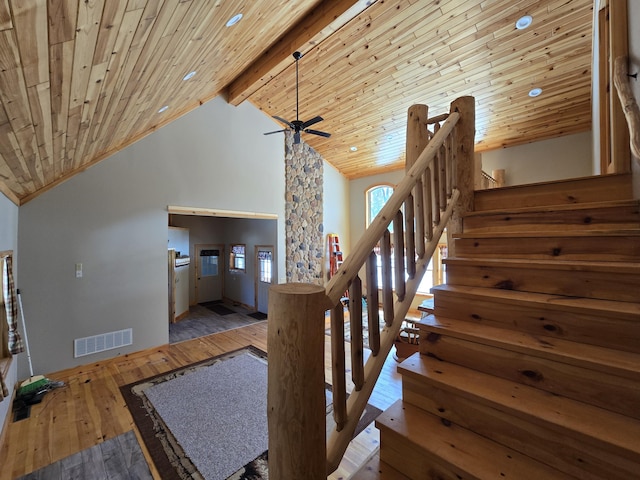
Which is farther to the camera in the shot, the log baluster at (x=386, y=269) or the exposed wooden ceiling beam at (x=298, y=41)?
the exposed wooden ceiling beam at (x=298, y=41)

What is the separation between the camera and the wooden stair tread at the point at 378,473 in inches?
46.1

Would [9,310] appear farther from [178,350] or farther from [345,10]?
[345,10]

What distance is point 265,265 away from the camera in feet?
21.8

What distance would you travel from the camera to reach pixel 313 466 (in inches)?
34.9

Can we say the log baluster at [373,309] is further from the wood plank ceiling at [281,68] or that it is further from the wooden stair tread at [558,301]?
the wood plank ceiling at [281,68]

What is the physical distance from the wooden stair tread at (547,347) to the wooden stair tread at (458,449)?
0.40 m

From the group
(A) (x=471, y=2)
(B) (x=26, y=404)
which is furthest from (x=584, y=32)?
(B) (x=26, y=404)

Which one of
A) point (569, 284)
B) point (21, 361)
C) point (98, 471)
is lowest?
point (98, 471)

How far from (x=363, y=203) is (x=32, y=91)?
22.3 feet

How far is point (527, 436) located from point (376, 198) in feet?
22.1

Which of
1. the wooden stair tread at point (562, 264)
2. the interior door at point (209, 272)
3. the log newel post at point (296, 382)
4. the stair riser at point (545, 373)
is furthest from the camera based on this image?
the interior door at point (209, 272)

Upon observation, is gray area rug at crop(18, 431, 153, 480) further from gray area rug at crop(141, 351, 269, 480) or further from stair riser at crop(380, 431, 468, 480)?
stair riser at crop(380, 431, 468, 480)

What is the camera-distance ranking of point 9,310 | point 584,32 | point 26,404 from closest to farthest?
1. point 9,310
2. point 26,404
3. point 584,32

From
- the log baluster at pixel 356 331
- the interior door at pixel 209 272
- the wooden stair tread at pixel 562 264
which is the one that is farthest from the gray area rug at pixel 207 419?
the interior door at pixel 209 272
